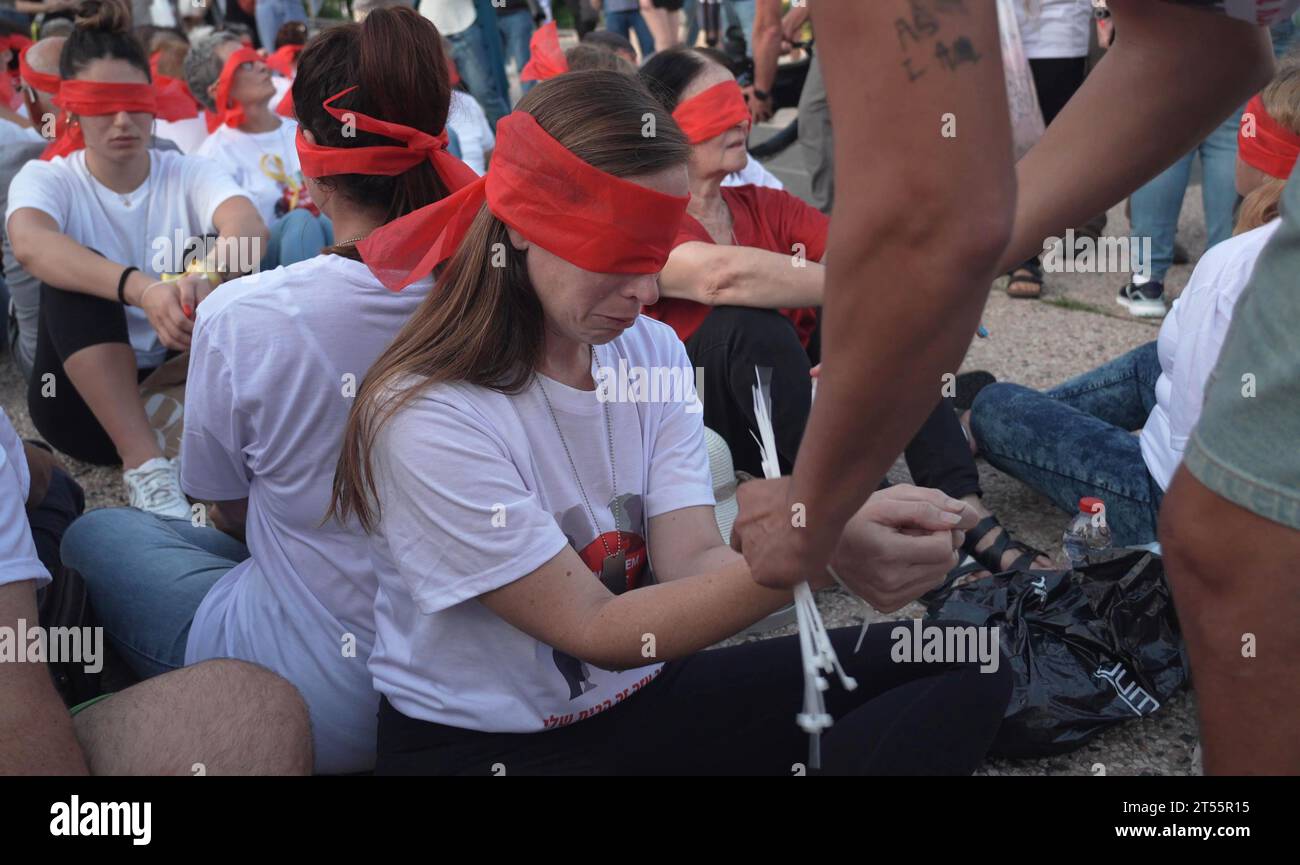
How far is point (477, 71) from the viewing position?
8609 millimetres

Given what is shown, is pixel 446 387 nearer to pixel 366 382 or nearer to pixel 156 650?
pixel 366 382

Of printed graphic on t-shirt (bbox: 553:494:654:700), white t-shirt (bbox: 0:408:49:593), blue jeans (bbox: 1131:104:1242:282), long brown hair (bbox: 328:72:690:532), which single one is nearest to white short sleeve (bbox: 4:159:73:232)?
white t-shirt (bbox: 0:408:49:593)

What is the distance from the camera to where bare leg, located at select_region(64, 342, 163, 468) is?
4195mm

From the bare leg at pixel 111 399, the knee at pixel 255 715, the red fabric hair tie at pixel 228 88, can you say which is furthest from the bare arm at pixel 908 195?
the red fabric hair tie at pixel 228 88

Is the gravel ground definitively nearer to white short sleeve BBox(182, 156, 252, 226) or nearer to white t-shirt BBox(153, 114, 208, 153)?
white short sleeve BBox(182, 156, 252, 226)

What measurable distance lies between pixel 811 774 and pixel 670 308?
2095 mm

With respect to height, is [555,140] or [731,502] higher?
[555,140]

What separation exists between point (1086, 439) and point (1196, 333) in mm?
812

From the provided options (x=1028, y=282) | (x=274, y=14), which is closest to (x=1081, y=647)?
(x=1028, y=282)

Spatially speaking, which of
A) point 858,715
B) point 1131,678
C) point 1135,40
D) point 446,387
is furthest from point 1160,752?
point 446,387

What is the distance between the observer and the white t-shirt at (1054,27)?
6023 millimetres

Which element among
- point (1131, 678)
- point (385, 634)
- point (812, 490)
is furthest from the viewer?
point (1131, 678)

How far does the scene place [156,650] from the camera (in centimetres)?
273

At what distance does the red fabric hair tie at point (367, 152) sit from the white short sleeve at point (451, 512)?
932 millimetres
